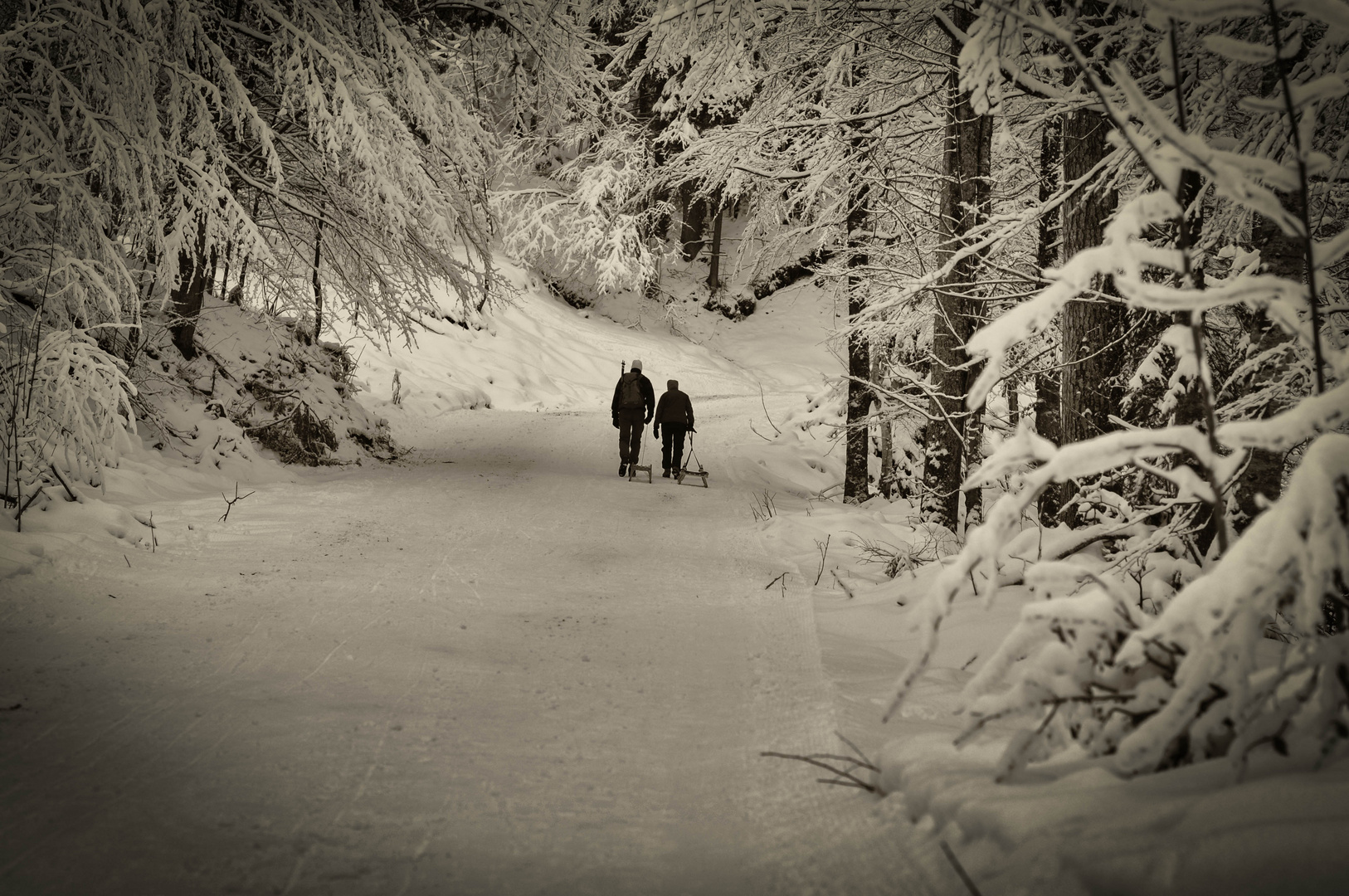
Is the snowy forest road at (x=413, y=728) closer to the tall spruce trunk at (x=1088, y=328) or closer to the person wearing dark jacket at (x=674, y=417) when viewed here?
the tall spruce trunk at (x=1088, y=328)

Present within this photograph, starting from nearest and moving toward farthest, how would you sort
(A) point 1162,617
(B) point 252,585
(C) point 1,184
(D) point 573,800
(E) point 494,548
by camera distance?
(A) point 1162,617 → (D) point 573,800 → (B) point 252,585 → (C) point 1,184 → (E) point 494,548

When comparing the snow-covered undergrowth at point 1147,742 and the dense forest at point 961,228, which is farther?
the dense forest at point 961,228

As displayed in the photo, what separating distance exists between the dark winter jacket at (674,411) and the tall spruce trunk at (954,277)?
4.42 m

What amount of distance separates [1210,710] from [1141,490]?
4.00 m

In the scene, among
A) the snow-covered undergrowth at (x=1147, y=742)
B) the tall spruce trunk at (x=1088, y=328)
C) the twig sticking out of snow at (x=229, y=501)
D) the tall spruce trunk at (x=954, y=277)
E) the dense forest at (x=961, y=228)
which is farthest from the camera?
the tall spruce trunk at (x=954, y=277)

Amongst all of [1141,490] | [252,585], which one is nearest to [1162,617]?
[1141,490]

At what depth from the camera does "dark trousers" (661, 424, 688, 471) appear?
492 inches

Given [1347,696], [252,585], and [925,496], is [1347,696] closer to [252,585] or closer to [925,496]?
[252,585]

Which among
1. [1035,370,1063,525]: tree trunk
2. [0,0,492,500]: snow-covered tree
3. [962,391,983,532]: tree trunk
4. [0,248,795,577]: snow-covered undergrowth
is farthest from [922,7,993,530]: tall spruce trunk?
[0,248,795,577]: snow-covered undergrowth

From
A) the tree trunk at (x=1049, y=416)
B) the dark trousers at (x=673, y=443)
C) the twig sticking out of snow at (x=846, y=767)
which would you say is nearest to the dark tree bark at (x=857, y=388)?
the tree trunk at (x=1049, y=416)

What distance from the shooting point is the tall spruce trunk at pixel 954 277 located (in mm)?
7375

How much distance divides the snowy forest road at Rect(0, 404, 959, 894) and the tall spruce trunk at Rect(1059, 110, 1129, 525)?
244cm

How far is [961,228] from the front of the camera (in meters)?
7.78

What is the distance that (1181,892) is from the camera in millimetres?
1753
